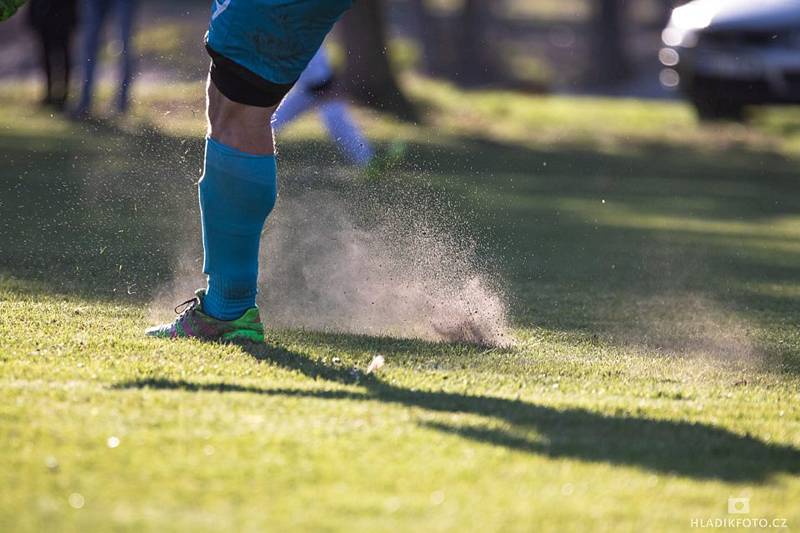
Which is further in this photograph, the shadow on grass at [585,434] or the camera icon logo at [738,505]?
the shadow on grass at [585,434]

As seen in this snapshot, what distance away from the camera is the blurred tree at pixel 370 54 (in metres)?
16.3

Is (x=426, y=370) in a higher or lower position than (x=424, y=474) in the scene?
lower

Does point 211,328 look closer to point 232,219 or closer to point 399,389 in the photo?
point 232,219

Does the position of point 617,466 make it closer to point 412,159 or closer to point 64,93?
point 412,159

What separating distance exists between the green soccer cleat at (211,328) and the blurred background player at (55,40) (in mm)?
9026

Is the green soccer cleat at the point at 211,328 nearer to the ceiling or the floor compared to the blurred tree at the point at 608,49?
nearer to the ceiling

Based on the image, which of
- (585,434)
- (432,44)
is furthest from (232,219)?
(432,44)

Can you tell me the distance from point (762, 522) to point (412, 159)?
7730mm

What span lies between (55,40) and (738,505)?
11.1m

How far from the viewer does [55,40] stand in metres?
13.1

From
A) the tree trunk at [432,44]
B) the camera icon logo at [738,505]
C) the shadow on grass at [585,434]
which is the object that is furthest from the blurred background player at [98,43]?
the tree trunk at [432,44]

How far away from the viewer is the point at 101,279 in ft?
19.0

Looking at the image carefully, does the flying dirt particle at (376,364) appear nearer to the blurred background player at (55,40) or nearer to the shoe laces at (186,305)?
the shoe laces at (186,305)

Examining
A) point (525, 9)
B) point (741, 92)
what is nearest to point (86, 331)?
point (741, 92)
